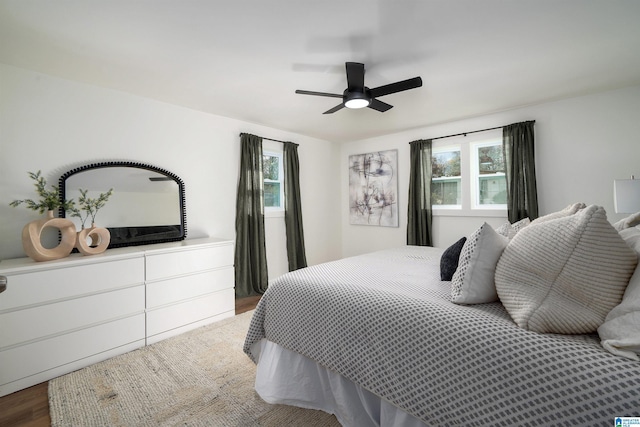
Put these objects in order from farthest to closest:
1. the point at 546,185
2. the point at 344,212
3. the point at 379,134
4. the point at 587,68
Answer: the point at 344,212 → the point at 379,134 → the point at 546,185 → the point at 587,68

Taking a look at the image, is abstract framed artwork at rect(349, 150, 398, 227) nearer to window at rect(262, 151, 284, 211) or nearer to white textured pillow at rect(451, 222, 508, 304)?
window at rect(262, 151, 284, 211)

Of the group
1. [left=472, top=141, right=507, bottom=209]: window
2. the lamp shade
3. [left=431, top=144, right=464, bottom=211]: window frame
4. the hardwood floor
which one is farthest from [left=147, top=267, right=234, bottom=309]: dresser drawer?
the lamp shade

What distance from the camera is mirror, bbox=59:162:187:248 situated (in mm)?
2684

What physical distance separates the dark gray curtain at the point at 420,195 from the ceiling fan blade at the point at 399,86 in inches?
85.5

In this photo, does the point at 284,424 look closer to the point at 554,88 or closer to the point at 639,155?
the point at 554,88

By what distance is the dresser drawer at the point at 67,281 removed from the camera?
6.31ft

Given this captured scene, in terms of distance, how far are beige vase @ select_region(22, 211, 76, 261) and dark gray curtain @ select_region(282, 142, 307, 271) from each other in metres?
2.64

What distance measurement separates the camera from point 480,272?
4.42ft

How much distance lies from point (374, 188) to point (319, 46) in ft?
10.4

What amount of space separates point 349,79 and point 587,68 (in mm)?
2222

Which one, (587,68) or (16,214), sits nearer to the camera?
(16,214)

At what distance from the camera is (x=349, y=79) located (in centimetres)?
231

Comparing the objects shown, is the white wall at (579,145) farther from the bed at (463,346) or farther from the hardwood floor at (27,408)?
the hardwood floor at (27,408)

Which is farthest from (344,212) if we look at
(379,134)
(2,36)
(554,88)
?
(2,36)
